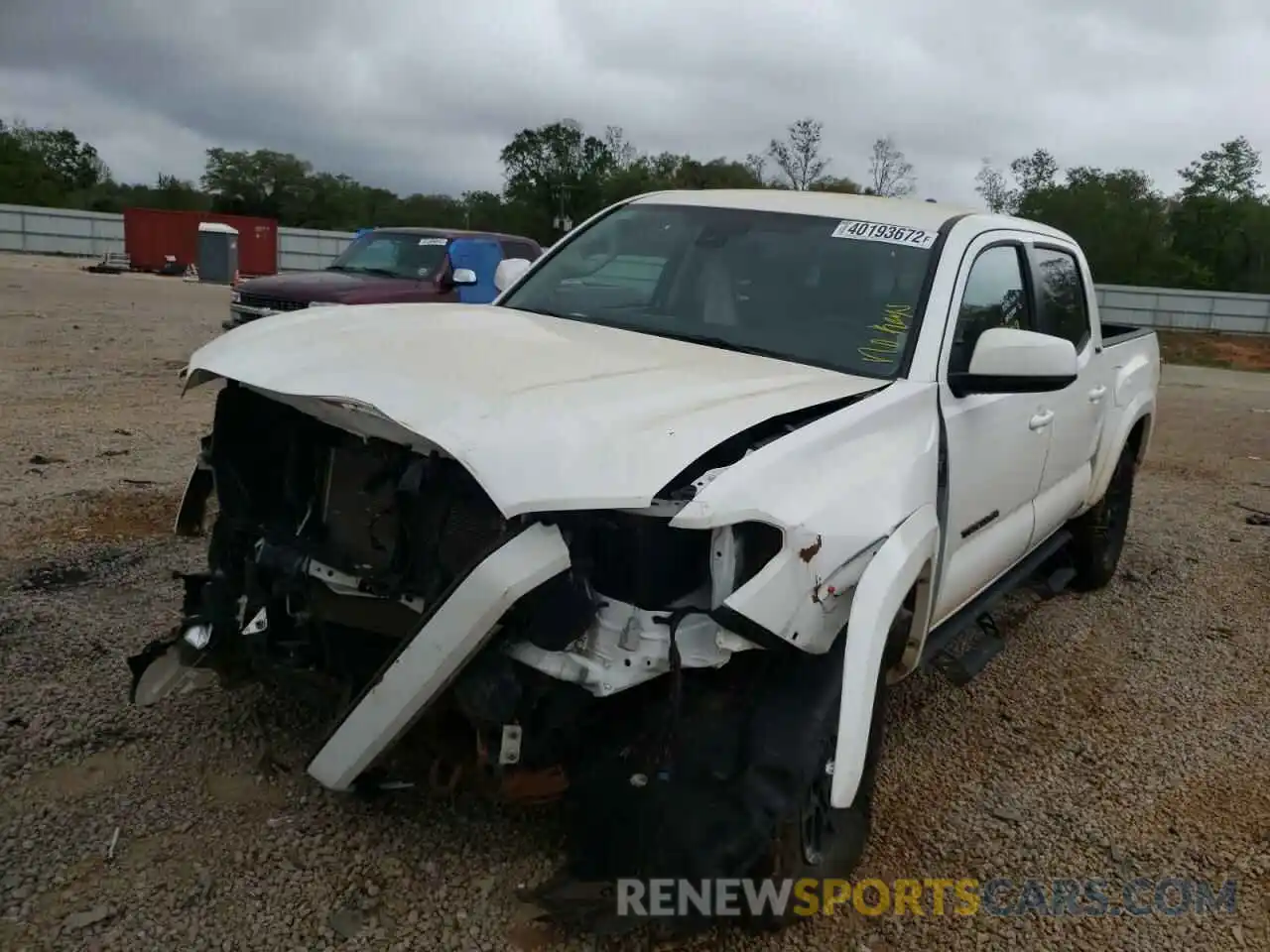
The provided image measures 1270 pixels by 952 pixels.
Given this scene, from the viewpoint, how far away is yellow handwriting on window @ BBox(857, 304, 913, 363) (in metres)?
3.24

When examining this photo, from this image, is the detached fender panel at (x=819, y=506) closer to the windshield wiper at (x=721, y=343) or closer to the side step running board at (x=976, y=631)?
the windshield wiper at (x=721, y=343)

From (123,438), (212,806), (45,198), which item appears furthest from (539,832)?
(45,198)

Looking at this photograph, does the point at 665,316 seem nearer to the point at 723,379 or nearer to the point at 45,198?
the point at 723,379

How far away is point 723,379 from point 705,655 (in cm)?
85

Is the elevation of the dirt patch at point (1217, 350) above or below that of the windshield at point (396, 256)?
below

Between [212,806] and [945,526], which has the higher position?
[945,526]

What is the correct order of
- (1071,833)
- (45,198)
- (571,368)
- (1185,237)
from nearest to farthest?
1. (571,368)
2. (1071,833)
3. (1185,237)
4. (45,198)

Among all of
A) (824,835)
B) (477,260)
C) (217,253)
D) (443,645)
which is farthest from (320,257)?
(824,835)

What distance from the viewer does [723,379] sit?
2.87 m

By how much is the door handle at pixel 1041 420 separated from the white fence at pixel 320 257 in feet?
95.5

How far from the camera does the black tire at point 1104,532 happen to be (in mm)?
5352

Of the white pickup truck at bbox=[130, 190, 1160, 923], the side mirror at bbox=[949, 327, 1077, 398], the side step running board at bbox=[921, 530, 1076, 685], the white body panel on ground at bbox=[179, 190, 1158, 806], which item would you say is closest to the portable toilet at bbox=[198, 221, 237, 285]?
the side step running board at bbox=[921, 530, 1076, 685]

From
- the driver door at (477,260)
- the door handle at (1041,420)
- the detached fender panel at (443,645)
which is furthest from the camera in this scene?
the driver door at (477,260)

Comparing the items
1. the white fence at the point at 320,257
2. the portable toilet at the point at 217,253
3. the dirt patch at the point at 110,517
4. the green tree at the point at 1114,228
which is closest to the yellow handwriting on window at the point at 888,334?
the dirt patch at the point at 110,517
